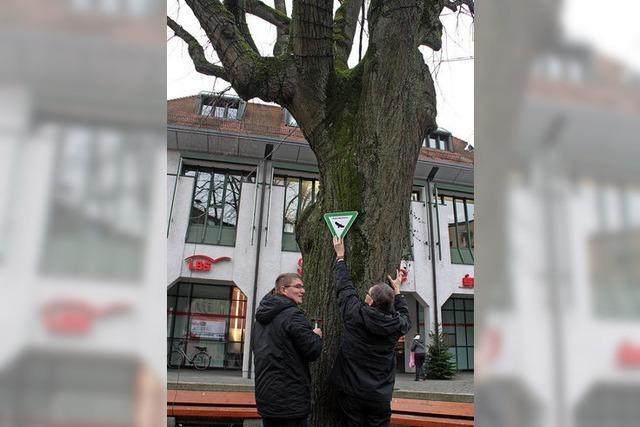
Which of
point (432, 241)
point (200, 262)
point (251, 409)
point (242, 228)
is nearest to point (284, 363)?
point (251, 409)

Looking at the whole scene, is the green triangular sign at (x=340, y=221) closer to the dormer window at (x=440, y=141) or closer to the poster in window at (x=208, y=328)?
the poster in window at (x=208, y=328)

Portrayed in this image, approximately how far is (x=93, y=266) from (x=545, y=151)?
598 mm

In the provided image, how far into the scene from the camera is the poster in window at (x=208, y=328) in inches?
761

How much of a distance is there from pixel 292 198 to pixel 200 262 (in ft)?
14.1

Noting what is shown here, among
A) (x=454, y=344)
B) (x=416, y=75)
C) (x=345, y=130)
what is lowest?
(x=454, y=344)

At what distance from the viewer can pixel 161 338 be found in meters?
0.67

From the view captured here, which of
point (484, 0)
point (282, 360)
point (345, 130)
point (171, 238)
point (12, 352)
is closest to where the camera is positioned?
point (12, 352)

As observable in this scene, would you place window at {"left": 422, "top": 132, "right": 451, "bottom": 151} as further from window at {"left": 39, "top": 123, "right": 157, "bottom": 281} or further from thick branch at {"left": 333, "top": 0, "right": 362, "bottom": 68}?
window at {"left": 39, "top": 123, "right": 157, "bottom": 281}

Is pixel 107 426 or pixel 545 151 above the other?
pixel 545 151

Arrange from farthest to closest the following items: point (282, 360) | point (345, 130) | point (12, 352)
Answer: point (345, 130)
point (282, 360)
point (12, 352)

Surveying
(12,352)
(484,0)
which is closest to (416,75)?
(484,0)

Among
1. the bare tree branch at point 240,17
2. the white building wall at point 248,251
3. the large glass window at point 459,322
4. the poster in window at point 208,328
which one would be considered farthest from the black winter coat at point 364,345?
the large glass window at point 459,322

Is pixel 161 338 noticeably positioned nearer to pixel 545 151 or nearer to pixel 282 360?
pixel 545 151

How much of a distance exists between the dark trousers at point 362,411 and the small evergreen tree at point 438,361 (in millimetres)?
14998
